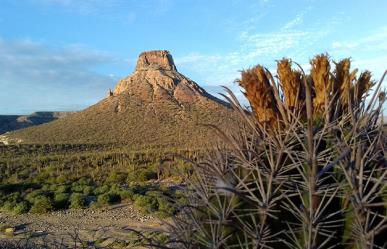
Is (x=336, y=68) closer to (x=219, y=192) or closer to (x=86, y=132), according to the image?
(x=219, y=192)

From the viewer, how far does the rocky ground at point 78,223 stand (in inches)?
571

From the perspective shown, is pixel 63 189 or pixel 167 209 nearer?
pixel 167 209

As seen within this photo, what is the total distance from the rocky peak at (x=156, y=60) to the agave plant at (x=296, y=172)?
9167 cm

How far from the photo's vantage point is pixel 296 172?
8.96ft

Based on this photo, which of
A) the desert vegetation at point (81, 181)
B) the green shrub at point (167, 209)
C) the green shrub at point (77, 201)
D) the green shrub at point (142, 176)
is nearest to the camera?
the green shrub at point (167, 209)

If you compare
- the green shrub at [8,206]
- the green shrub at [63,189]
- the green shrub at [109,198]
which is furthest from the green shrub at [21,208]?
the green shrub at [63,189]

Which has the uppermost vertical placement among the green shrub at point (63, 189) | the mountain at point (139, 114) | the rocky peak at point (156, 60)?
the rocky peak at point (156, 60)

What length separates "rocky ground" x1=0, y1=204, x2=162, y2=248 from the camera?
14.5 metres

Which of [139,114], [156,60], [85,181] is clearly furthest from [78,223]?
[156,60]

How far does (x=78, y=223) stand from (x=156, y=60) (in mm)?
83634

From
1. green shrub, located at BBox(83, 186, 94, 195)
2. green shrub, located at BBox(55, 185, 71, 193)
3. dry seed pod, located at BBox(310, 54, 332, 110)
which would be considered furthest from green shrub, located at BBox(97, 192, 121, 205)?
dry seed pod, located at BBox(310, 54, 332, 110)

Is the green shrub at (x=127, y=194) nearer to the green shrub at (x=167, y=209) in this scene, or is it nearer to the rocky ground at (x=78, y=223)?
the rocky ground at (x=78, y=223)

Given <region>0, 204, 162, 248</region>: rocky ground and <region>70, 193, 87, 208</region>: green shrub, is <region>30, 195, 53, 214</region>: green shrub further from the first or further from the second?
<region>70, 193, 87, 208</region>: green shrub

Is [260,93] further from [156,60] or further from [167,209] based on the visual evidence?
[156,60]
